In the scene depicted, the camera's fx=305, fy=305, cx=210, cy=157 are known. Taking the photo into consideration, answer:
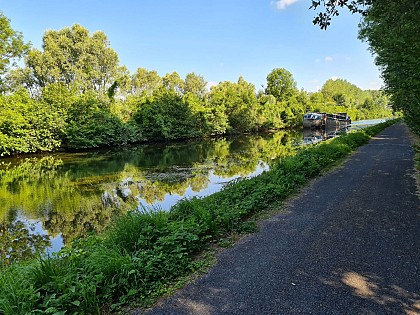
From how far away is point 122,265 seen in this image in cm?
395

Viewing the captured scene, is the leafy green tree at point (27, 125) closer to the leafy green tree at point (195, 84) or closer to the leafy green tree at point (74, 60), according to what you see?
the leafy green tree at point (74, 60)

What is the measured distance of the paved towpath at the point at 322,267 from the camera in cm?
356

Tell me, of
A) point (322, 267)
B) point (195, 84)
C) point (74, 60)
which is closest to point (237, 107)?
point (195, 84)

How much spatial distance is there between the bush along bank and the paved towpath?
1.52 ft

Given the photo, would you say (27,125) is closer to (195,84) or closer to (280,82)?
(195,84)

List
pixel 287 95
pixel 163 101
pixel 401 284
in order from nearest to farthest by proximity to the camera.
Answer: pixel 401 284 < pixel 163 101 < pixel 287 95

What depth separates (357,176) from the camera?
1120 cm

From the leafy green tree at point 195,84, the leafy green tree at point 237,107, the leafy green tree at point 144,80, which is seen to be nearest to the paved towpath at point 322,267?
the leafy green tree at point 237,107

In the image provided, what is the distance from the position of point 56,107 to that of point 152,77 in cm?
4344

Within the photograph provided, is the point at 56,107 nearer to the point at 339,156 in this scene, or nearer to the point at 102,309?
the point at 339,156

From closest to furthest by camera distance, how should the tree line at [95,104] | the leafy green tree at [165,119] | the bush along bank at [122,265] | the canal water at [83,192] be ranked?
the bush along bank at [122,265], the canal water at [83,192], the tree line at [95,104], the leafy green tree at [165,119]

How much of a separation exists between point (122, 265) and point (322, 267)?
281cm

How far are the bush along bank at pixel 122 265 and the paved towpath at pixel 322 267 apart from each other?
1.52 ft

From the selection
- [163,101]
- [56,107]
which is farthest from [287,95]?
[56,107]
